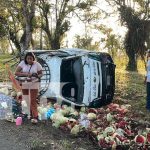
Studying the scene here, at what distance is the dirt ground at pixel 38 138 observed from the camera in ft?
31.6

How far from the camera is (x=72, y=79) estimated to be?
48.9ft

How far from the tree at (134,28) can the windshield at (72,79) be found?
2452 cm

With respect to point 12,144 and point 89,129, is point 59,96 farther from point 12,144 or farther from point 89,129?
point 12,144

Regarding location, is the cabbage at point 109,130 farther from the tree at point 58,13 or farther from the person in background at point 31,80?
the tree at point 58,13

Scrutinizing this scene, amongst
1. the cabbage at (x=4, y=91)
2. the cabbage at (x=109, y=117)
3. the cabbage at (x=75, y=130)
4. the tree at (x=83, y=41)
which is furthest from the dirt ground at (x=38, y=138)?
the tree at (x=83, y=41)

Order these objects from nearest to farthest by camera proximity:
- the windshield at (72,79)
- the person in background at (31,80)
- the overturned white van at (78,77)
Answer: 1. the person in background at (31,80)
2. the overturned white van at (78,77)
3. the windshield at (72,79)

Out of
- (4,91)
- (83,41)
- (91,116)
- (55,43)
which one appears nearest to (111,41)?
(83,41)

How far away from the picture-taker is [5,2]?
98.0 ft

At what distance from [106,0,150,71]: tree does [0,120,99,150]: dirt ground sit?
1106 inches

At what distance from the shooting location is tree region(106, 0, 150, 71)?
1531 inches

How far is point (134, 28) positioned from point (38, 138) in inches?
1173

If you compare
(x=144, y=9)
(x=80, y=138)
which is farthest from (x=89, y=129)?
(x=144, y=9)

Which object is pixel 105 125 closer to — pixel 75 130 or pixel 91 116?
pixel 91 116

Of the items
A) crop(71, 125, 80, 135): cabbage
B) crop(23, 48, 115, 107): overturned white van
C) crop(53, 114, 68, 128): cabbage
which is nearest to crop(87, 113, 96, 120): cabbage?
crop(53, 114, 68, 128): cabbage
